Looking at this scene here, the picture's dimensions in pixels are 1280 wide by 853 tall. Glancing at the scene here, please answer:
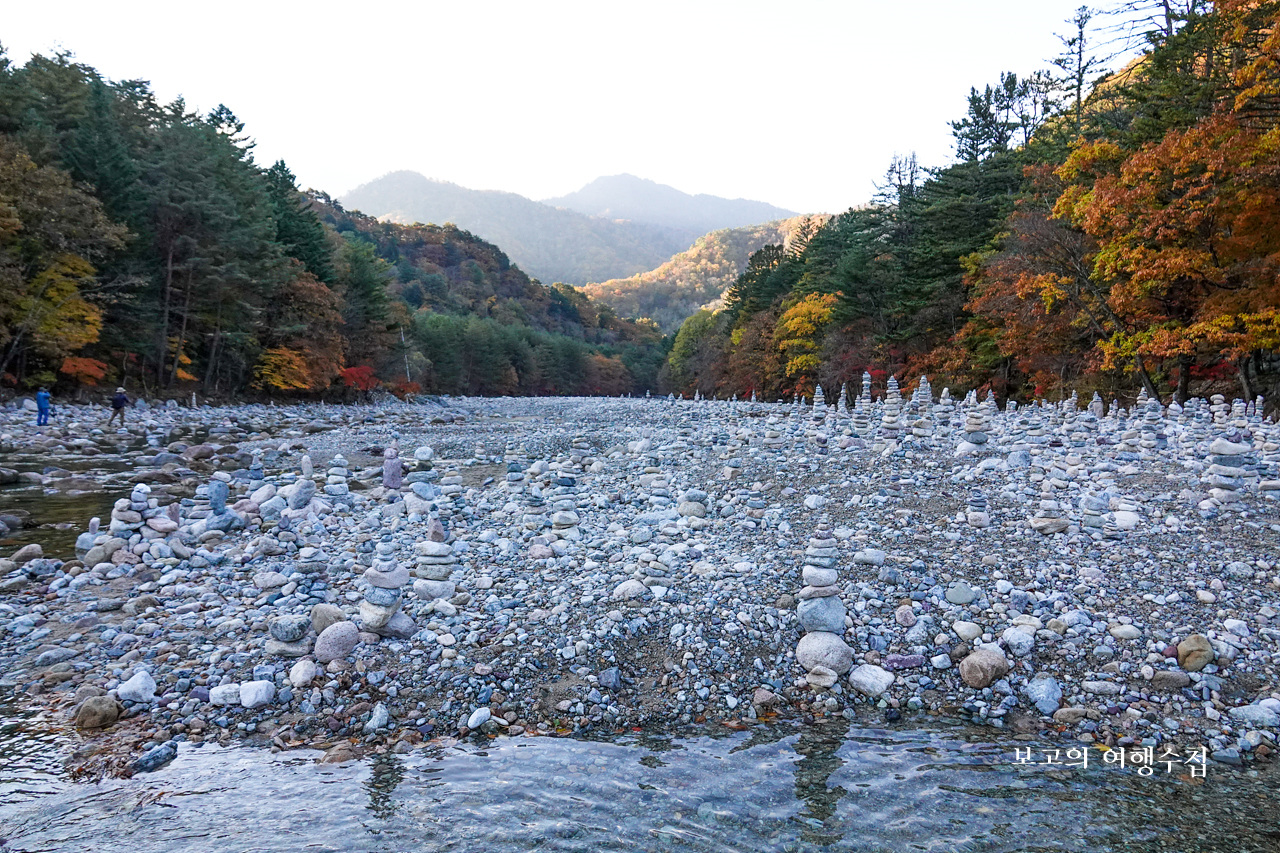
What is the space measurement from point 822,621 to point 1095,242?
2361 centimetres

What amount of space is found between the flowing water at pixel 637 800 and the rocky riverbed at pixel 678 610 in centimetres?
28

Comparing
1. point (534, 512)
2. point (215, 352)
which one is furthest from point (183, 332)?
point (534, 512)

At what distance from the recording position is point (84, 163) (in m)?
29.1

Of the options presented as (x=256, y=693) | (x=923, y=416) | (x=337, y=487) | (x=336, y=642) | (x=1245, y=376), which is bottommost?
(x=256, y=693)

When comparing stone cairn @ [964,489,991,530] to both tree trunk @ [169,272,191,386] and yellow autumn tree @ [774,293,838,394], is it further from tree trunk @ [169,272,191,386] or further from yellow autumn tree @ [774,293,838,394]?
yellow autumn tree @ [774,293,838,394]

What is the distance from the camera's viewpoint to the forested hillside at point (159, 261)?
25.8 meters

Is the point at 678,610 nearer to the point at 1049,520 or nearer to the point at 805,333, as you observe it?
the point at 1049,520

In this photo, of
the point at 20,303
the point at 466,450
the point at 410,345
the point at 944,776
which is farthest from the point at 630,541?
the point at 410,345

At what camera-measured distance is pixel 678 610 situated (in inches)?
224

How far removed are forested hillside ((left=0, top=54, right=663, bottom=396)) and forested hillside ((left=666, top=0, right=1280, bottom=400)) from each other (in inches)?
1331

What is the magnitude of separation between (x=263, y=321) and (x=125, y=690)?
40.4 m

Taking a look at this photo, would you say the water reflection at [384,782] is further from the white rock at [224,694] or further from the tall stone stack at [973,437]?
the tall stone stack at [973,437]

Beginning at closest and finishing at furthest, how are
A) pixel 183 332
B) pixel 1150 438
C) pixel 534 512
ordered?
pixel 534 512 < pixel 1150 438 < pixel 183 332

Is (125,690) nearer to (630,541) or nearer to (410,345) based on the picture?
(630,541)
